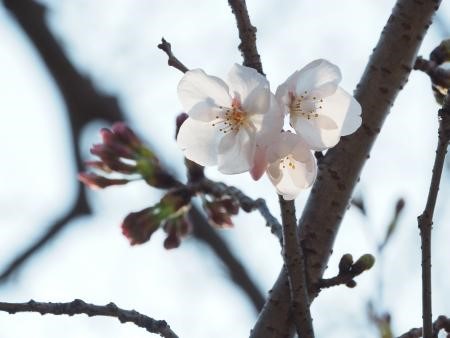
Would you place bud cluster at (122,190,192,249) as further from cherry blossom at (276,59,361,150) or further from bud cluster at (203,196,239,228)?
cherry blossom at (276,59,361,150)

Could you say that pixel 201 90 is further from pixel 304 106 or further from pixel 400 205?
pixel 400 205

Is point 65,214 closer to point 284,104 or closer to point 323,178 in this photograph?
point 323,178

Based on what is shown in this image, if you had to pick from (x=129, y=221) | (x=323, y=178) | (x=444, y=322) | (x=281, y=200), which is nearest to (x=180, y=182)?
(x=129, y=221)

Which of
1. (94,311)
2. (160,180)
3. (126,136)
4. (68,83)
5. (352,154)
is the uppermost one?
(68,83)

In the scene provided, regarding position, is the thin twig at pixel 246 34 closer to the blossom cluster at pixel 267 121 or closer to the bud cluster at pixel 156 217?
the blossom cluster at pixel 267 121

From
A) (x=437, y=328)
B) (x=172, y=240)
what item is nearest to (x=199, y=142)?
(x=437, y=328)

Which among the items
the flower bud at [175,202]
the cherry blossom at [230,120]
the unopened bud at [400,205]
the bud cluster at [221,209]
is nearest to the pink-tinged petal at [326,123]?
the cherry blossom at [230,120]
